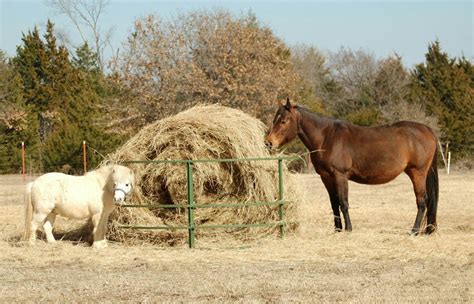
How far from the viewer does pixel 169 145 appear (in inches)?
408

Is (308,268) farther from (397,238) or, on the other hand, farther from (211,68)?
(211,68)

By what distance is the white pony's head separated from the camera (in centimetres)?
916

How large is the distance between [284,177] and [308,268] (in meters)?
2.78

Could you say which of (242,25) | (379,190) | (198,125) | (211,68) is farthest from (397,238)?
(242,25)

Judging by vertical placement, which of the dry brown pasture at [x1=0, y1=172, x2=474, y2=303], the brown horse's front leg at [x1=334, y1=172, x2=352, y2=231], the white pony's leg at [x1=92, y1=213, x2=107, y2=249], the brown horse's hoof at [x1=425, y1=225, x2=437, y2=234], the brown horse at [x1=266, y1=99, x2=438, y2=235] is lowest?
the dry brown pasture at [x1=0, y1=172, x2=474, y2=303]

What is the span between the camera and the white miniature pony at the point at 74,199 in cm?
967

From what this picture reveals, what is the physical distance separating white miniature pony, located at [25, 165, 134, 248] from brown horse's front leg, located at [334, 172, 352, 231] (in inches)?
127

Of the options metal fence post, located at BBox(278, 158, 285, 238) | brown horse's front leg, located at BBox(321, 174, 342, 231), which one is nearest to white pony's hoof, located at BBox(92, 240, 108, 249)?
metal fence post, located at BBox(278, 158, 285, 238)

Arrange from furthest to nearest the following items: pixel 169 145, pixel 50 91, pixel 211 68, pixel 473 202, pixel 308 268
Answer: pixel 50 91, pixel 211 68, pixel 473 202, pixel 169 145, pixel 308 268

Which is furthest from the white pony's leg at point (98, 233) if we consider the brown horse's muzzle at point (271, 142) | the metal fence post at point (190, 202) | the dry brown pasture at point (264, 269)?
the brown horse's muzzle at point (271, 142)

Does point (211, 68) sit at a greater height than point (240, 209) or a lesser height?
greater

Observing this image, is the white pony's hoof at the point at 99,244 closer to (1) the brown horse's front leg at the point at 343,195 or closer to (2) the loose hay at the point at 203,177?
(2) the loose hay at the point at 203,177

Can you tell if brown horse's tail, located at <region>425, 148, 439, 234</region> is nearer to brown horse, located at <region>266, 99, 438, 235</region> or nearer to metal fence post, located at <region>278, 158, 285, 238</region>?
brown horse, located at <region>266, 99, 438, 235</region>

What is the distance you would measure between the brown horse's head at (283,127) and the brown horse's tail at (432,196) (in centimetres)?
225
